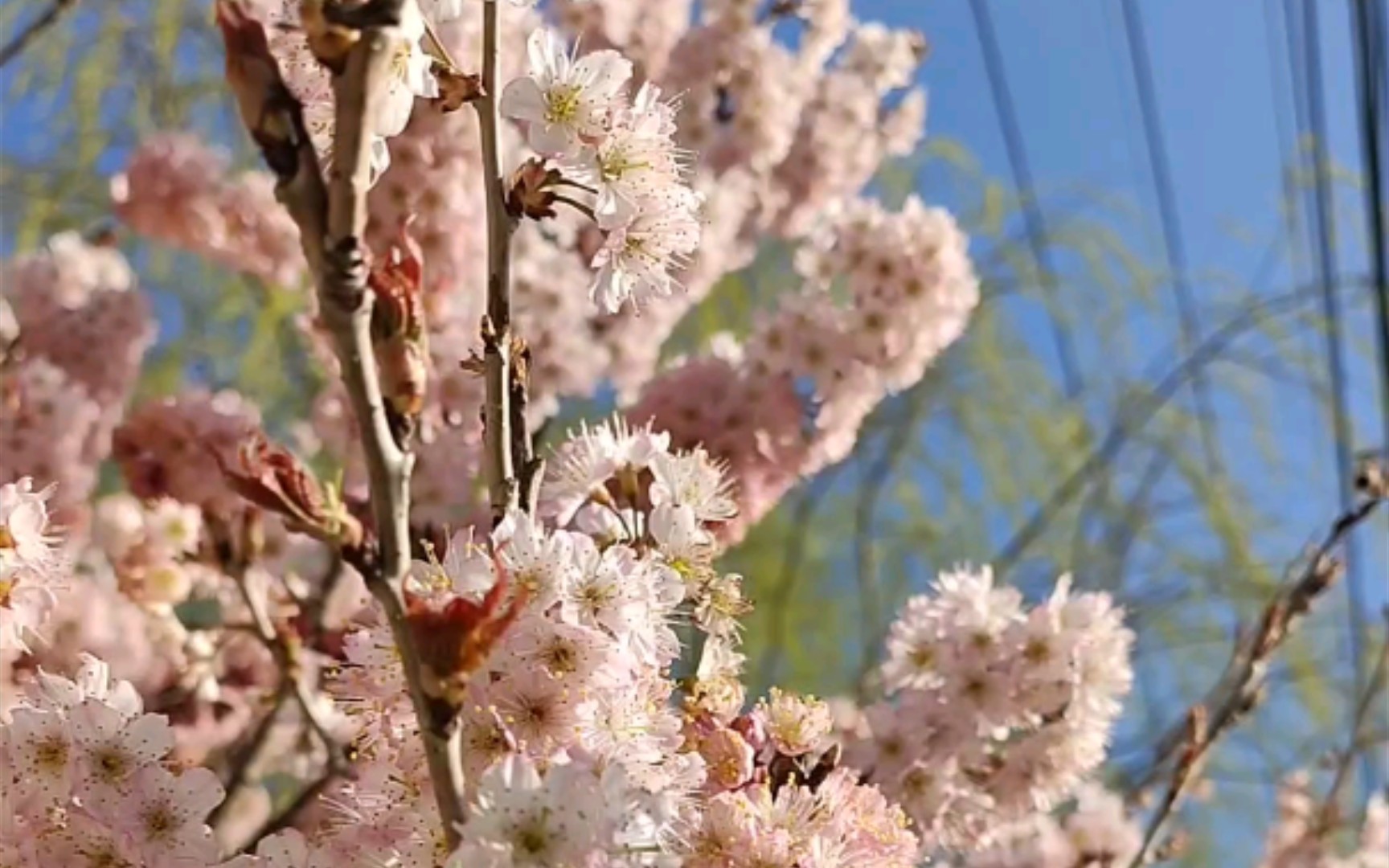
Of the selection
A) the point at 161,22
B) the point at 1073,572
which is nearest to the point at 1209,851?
the point at 1073,572

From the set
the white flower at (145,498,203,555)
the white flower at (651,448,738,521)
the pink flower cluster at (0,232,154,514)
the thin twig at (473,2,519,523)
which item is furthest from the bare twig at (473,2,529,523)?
the pink flower cluster at (0,232,154,514)

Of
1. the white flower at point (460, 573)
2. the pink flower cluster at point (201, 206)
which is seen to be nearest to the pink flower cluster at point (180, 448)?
the pink flower cluster at point (201, 206)

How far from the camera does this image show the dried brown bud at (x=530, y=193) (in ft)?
2.03

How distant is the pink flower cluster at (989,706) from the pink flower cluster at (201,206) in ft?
3.02

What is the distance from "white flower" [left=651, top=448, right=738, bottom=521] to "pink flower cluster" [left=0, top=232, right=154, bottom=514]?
0.87 meters

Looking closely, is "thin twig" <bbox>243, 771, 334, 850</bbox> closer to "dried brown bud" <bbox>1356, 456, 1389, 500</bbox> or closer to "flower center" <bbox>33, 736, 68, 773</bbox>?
"flower center" <bbox>33, 736, 68, 773</bbox>

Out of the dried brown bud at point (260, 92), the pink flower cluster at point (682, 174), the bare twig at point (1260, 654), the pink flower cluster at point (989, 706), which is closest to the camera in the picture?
the dried brown bud at point (260, 92)

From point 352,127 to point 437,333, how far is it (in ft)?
3.64

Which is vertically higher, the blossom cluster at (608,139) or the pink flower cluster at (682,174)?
the pink flower cluster at (682,174)

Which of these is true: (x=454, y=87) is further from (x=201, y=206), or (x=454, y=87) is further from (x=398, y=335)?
(x=201, y=206)

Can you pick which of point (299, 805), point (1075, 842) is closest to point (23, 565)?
point (299, 805)

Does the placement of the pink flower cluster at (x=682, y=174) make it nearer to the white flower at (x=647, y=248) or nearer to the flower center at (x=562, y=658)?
the white flower at (x=647, y=248)

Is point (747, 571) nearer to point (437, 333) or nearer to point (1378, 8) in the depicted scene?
point (437, 333)

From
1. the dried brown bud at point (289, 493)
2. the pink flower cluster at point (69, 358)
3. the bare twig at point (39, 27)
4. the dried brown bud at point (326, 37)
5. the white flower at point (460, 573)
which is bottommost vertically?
the dried brown bud at point (289, 493)
